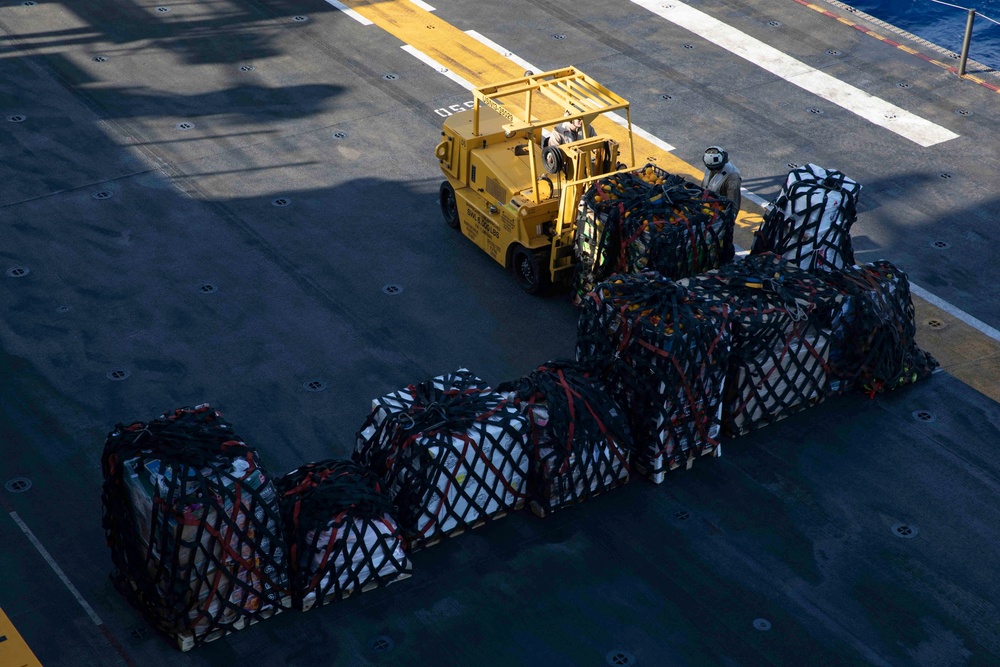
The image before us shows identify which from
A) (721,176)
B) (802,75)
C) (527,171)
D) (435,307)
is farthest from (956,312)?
(802,75)

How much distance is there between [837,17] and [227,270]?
1568cm

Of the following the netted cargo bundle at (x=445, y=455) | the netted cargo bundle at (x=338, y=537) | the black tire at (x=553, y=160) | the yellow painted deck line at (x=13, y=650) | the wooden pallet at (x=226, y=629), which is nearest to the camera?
the yellow painted deck line at (x=13, y=650)

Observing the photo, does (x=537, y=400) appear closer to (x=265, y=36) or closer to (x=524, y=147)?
(x=524, y=147)

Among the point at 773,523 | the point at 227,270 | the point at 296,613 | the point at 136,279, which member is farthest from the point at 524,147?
the point at 296,613

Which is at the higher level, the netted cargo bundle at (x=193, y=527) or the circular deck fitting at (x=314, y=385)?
the netted cargo bundle at (x=193, y=527)

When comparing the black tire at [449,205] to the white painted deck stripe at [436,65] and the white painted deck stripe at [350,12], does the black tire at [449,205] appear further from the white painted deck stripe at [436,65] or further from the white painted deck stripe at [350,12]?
the white painted deck stripe at [350,12]

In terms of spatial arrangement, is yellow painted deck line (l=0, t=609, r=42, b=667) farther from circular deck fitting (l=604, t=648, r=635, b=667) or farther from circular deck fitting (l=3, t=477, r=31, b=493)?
circular deck fitting (l=604, t=648, r=635, b=667)

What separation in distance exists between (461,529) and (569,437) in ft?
5.40

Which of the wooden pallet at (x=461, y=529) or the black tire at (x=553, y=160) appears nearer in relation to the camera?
the wooden pallet at (x=461, y=529)

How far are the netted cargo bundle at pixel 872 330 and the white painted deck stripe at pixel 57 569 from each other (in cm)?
967

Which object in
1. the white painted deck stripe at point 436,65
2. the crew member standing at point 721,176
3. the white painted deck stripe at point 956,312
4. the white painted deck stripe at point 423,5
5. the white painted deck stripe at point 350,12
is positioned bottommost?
the white painted deck stripe at point 956,312

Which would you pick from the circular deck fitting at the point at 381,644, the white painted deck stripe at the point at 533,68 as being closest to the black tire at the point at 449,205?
the white painted deck stripe at the point at 533,68

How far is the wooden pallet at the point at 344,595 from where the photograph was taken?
541 inches

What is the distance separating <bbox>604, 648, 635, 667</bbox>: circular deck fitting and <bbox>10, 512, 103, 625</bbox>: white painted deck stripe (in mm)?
5382
